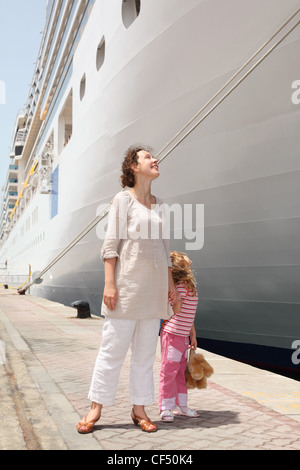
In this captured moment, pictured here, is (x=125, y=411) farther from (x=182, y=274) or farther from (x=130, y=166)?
(x=130, y=166)

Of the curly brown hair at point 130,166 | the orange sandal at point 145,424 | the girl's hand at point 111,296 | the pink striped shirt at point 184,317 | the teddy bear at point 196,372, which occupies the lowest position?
the orange sandal at point 145,424

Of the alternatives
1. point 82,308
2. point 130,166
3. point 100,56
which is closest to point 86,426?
point 130,166

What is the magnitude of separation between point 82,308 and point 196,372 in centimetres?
762

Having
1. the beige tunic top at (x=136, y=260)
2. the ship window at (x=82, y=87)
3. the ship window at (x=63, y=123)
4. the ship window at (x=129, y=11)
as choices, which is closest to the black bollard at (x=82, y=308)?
the ship window at (x=82, y=87)

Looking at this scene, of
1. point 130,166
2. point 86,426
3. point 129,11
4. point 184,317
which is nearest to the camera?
point 86,426

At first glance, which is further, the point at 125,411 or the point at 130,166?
the point at 125,411

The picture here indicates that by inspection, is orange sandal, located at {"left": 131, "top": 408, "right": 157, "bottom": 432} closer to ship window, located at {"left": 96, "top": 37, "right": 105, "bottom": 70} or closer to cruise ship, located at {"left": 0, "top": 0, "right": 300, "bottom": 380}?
cruise ship, located at {"left": 0, "top": 0, "right": 300, "bottom": 380}

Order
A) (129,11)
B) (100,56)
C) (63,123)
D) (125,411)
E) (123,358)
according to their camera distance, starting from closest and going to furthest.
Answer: (123,358)
(125,411)
(129,11)
(100,56)
(63,123)

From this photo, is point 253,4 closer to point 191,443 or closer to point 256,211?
point 256,211

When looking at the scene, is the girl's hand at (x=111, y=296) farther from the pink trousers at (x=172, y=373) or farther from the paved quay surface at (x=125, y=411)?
the paved quay surface at (x=125, y=411)

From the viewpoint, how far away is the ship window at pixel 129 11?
8.84 m

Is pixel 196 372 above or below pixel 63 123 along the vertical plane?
below

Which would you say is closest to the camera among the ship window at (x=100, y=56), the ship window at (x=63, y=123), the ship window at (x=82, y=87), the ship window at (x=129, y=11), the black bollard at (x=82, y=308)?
the ship window at (x=129, y=11)

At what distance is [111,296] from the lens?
328cm
